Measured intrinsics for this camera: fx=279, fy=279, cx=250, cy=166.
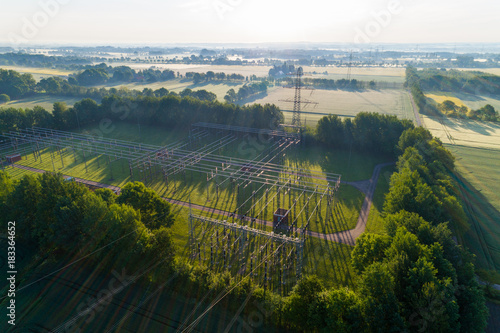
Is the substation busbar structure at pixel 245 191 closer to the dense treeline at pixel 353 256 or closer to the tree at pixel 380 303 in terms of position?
the dense treeline at pixel 353 256

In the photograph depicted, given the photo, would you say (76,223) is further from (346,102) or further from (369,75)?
(369,75)

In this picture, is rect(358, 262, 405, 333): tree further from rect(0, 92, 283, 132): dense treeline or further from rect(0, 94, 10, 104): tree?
rect(0, 94, 10, 104): tree

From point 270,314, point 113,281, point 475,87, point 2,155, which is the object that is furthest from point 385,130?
point 475,87

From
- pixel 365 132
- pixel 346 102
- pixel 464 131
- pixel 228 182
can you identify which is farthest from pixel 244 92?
pixel 228 182

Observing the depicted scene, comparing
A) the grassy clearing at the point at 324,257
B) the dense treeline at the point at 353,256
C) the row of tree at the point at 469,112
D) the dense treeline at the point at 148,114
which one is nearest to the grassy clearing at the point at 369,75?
the row of tree at the point at 469,112

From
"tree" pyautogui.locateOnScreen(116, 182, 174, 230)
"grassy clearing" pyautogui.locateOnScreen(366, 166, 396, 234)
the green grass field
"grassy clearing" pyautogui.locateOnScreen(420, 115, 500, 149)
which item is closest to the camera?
"tree" pyautogui.locateOnScreen(116, 182, 174, 230)

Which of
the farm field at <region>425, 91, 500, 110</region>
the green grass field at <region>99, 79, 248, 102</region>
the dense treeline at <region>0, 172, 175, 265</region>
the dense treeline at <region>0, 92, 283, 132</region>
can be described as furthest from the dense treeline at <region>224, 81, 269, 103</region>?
the dense treeline at <region>0, 172, 175, 265</region>

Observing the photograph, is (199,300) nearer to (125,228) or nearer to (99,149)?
(125,228)
